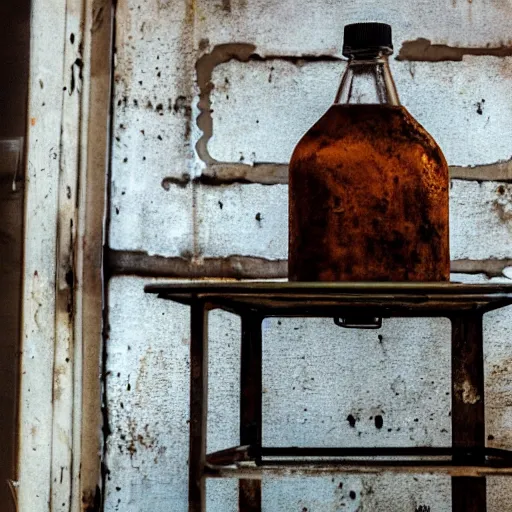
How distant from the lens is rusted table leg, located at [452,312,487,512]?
1061mm

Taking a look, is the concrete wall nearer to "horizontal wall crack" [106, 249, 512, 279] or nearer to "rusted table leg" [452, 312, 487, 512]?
"horizontal wall crack" [106, 249, 512, 279]

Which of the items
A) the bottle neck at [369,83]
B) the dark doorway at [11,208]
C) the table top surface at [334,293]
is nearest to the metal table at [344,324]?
the table top surface at [334,293]

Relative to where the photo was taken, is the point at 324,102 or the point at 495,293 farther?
the point at 324,102

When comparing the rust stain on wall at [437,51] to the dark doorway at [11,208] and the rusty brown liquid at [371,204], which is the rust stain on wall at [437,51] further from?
the dark doorway at [11,208]

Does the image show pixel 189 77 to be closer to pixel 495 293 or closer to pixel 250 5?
pixel 250 5

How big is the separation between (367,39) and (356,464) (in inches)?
17.2

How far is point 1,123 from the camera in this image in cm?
123

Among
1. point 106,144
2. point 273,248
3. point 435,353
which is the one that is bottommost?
point 435,353

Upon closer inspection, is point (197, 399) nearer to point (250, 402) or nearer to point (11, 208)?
point (250, 402)

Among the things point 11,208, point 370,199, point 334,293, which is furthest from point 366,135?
point 11,208

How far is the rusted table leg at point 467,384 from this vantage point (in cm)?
106

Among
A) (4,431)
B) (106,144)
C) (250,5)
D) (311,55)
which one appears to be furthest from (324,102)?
(4,431)

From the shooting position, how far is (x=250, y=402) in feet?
3.59

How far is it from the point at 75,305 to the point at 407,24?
1.96ft
